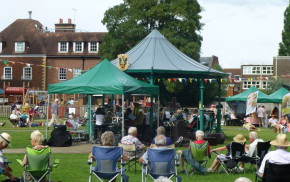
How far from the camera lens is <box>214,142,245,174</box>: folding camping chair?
1414 centimetres

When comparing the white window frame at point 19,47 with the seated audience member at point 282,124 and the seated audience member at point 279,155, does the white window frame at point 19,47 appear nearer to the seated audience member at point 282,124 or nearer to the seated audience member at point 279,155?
the seated audience member at point 282,124

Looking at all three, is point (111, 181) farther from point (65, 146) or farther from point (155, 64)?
point (155, 64)

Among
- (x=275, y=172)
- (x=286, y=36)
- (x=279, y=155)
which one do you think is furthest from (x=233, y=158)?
(x=286, y=36)

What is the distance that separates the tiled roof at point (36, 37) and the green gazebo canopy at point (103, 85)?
4881 cm

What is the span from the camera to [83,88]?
65.6 ft

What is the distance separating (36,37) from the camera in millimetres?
70688

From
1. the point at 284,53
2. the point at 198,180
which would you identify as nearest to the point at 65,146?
the point at 198,180

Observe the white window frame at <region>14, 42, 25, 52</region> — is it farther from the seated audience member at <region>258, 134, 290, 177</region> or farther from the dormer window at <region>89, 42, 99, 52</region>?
the seated audience member at <region>258, 134, 290, 177</region>

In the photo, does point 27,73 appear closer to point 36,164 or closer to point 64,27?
point 64,27

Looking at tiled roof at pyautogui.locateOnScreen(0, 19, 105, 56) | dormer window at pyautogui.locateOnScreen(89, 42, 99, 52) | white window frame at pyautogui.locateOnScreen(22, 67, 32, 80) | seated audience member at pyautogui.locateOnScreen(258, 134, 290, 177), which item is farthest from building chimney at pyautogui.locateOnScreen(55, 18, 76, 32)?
seated audience member at pyautogui.locateOnScreen(258, 134, 290, 177)

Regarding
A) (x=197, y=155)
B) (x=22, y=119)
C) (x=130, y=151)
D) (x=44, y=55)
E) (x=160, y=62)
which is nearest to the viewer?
(x=130, y=151)

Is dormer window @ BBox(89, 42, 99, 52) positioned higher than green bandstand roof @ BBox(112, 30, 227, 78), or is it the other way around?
dormer window @ BBox(89, 42, 99, 52)

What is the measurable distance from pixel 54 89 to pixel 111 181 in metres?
9.67

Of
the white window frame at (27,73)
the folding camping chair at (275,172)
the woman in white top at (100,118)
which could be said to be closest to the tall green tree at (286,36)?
the white window frame at (27,73)
